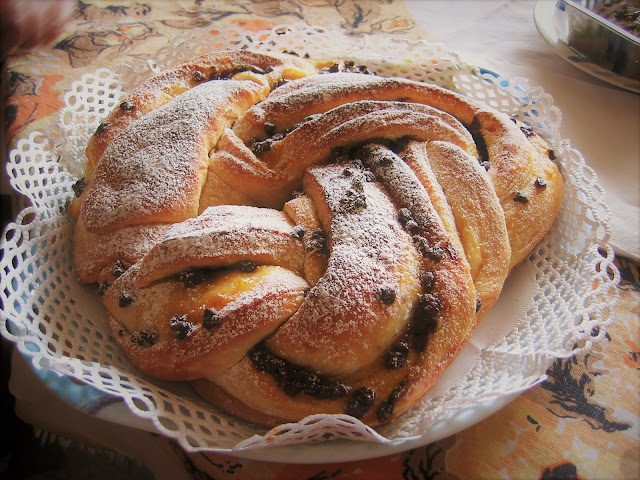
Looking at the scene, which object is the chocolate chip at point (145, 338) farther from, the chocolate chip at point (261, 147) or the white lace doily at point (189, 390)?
the chocolate chip at point (261, 147)

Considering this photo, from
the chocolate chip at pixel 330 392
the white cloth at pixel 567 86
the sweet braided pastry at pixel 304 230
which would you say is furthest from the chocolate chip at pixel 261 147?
the white cloth at pixel 567 86

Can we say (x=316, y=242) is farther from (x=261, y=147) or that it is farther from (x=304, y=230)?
(x=261, y=147)

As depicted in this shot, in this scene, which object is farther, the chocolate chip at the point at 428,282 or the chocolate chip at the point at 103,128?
the chocolate chip at the point at 103,128

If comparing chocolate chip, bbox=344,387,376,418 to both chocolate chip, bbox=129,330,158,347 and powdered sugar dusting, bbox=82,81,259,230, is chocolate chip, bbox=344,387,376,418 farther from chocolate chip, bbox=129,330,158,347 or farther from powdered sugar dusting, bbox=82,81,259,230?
powdered sugar dusting, bbox=82,81,259,230

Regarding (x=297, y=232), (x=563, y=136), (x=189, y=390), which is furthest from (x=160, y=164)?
(x=563, y=136)

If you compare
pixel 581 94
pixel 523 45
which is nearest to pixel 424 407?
pixel 581 94

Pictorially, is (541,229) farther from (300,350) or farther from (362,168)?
(300,350)

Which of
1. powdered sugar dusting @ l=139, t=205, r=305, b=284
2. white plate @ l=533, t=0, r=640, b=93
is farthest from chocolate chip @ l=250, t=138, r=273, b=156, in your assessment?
Result: white plate @ l=533, t=0, r=640, b=93
